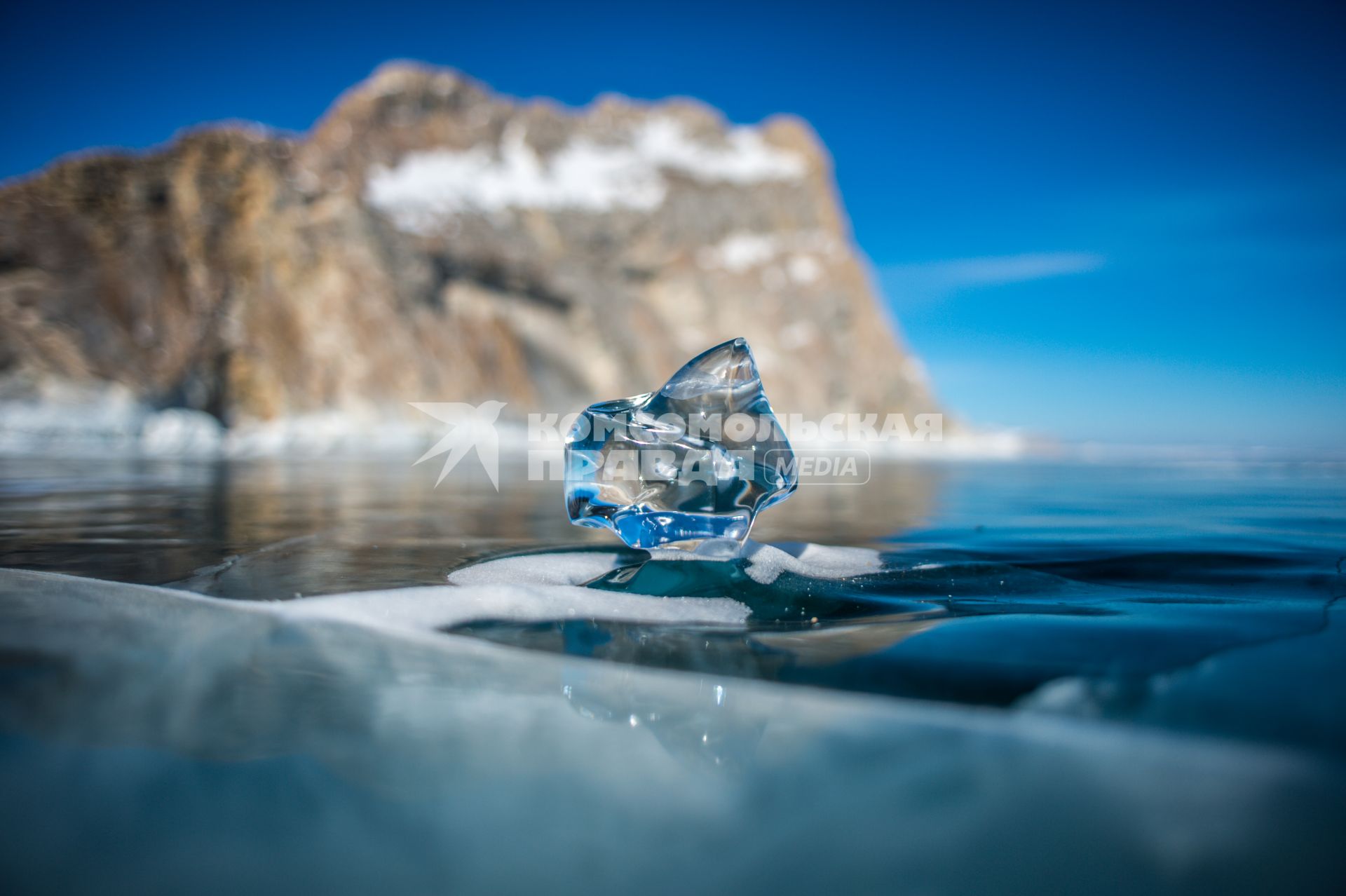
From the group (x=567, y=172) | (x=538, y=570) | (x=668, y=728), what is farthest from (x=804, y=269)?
(x=668, y=728)

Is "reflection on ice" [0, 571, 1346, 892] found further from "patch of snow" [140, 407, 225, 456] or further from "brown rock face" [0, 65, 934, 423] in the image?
"brown rock face" [0, 65, 934, 423]

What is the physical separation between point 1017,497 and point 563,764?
5.64 meters

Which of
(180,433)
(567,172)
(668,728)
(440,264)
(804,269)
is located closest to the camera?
(668,728)

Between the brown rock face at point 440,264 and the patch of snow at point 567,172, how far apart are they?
105 millimetres

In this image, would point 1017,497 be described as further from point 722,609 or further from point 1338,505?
point 722,609

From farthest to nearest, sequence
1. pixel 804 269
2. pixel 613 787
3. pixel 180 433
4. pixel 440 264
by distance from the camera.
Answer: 1. pixel 804 269
2. pixel 440 264
3. pixel 180 433
4. pixel 613 787

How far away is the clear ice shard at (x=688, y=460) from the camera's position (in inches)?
86.8

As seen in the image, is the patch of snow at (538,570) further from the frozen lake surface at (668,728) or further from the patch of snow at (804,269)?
the patch of snow at (804,269)

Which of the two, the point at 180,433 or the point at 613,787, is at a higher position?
the point at 180,433

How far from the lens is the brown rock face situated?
61.8ft

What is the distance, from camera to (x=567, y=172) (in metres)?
31.3

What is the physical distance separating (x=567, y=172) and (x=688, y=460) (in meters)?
31.8

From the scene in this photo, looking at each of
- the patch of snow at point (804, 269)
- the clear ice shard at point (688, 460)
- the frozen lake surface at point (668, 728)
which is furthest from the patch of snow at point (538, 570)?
the patch of snow at point (804, 269)

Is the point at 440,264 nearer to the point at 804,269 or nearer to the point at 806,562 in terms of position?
the point at 804,269
